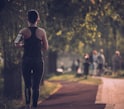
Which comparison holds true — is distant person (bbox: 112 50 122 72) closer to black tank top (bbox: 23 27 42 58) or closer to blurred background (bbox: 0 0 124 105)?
blurred background (bbox: 0 0 124 105)

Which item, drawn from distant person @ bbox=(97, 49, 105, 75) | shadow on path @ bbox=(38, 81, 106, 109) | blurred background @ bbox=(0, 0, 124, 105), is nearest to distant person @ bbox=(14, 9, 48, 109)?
shadow on path @ bbox=(38, 81, 106, 109)

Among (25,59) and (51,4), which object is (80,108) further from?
(51,4)

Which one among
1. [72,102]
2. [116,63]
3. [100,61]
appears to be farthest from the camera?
[116,63]

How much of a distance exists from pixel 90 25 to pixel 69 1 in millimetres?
1444

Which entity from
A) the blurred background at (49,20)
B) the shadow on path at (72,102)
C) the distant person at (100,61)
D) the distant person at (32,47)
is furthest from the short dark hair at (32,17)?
the distant person at (100,61)

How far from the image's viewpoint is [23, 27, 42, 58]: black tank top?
24.8 feet

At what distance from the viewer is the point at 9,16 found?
35.7 feet

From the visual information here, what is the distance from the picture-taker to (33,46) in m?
7.56

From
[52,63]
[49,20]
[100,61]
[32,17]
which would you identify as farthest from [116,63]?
[32,17]

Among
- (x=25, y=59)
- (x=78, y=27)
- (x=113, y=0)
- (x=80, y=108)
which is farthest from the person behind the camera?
(x=113, y=0)

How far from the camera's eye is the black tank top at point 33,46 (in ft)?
24.8

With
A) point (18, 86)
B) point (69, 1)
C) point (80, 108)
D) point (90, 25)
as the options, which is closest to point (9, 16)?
point (18, 86)

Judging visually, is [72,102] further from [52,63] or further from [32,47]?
[52,63]

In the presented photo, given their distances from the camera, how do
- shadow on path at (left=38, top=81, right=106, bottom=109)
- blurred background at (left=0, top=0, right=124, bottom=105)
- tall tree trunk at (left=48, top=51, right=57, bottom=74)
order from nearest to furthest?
shadow on path at (left=38, top=81, right=106, bottom=109), blurred background at (left=0, top=0, right=124, bottom=105), tall tree trunk at (left=48, top=51, right=57, bottom=74)
